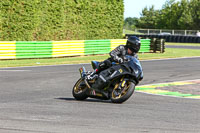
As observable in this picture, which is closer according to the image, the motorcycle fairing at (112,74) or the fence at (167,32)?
the motorcycle fairing at (112,74)

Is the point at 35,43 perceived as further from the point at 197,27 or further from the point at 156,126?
the point at 197,27

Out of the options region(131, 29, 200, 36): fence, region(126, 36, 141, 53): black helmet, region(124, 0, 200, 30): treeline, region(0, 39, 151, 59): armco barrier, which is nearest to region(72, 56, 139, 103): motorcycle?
region(126, 36, 141, 53): black helmet

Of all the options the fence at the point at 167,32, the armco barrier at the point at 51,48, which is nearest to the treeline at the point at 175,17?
the fence at the point at 167,32

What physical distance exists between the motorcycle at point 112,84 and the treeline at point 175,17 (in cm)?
7212

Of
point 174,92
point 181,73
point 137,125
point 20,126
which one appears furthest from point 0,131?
point 181,73

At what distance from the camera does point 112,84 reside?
31.8 ft

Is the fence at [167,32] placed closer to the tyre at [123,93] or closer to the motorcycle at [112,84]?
the motorcycle at [112,84]

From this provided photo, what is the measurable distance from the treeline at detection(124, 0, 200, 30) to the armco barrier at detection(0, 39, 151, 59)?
174 ft

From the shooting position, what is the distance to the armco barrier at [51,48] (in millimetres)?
23938

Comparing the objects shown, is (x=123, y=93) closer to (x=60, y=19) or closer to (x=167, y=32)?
(x=60, y=19)

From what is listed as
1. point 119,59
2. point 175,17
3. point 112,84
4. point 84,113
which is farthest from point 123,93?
point 175,17

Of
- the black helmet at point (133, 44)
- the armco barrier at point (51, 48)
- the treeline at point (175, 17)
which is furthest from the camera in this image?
the treeline at point (175, 17)

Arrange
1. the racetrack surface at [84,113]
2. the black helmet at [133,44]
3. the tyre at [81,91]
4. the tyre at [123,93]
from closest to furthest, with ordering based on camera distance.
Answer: the racetrack surface at [84,113], the tyre at [123,93], the black helmet at [133,44], the tyre at [81,91]

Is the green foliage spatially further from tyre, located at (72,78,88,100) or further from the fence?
the fence
